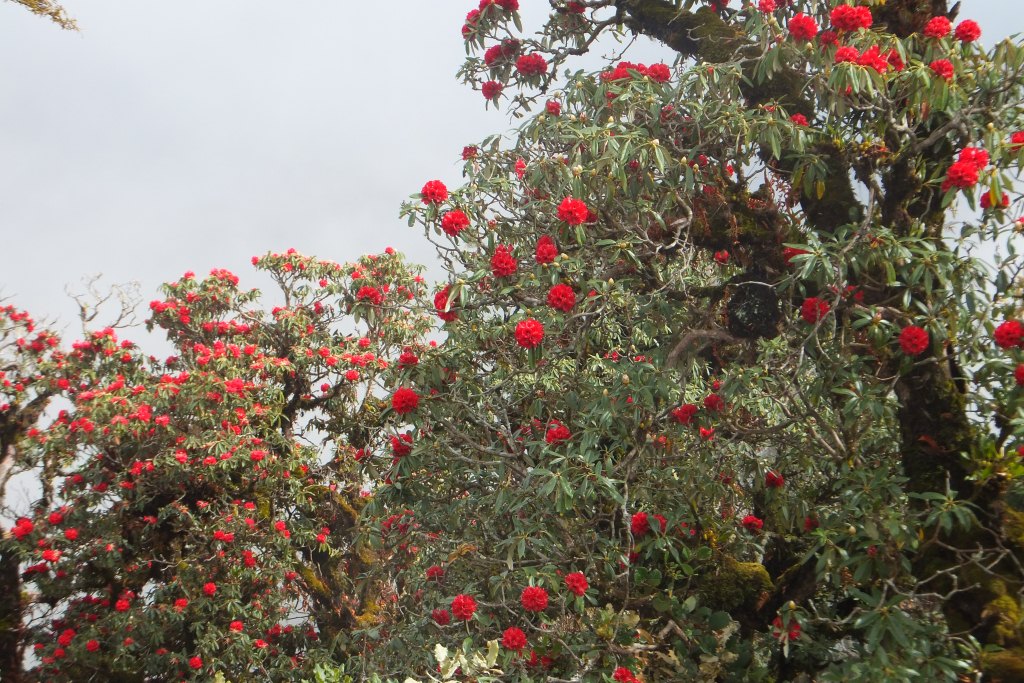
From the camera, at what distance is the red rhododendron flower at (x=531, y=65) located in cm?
592

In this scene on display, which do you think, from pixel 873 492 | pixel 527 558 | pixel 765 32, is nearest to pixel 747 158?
pixel 765 32

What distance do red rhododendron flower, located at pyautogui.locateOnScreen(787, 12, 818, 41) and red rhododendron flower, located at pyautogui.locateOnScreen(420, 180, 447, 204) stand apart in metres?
2.01

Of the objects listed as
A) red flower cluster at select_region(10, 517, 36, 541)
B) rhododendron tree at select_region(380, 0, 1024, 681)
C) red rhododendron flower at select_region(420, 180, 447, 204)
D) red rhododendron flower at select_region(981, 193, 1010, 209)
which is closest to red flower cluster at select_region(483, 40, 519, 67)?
rhododendron tree at select_region(380, 0, 1024, 681)

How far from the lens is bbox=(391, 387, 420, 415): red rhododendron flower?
455cm

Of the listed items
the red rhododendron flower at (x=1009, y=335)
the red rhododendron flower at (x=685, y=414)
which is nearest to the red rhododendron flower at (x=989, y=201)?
the red rhododendron flower at (x=1009, y=335)

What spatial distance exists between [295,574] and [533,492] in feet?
20.0

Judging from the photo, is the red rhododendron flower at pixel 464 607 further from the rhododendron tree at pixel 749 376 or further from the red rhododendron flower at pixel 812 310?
the red rhododendron flower at pixel 812 310

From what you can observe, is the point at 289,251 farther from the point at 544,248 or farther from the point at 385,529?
the point at 544,248

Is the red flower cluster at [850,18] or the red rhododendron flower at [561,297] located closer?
the red rhododendron flower at [561,297]

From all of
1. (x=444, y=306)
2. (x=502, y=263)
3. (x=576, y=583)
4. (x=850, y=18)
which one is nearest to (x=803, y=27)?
(x=850, y=18)

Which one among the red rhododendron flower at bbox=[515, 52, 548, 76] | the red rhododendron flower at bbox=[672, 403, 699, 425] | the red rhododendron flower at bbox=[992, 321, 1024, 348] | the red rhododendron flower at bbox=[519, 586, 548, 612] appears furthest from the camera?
the red rhododendron flower at bbox=[515, 52, 548, 76]

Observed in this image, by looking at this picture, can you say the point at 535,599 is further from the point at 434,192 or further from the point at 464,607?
the point at 434,192

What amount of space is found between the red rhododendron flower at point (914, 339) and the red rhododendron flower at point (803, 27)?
64.0 inches

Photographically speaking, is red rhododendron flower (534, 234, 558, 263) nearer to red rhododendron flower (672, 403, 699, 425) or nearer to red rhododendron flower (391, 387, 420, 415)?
red rhododendron flower (391, 387, 420, 415)
